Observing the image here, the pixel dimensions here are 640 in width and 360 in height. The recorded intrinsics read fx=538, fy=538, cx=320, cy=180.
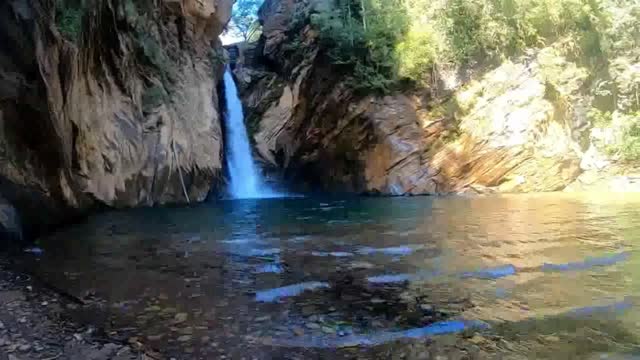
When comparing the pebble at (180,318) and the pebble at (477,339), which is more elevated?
the pebble at (180,318)

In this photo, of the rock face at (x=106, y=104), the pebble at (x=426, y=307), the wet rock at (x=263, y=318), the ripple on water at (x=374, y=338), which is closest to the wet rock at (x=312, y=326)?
Answer: the ripple on water at (x=374, y=338)

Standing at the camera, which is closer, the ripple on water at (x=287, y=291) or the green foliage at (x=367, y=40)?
the ripple on water at (x=287, y=291)

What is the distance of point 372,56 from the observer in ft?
84.0

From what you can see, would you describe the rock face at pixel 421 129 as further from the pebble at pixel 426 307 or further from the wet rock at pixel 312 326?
the wet rock at pixel 312 326

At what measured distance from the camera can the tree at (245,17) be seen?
1837 inches

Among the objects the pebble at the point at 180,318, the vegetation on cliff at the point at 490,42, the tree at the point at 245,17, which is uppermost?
the tree at the point at 245,17

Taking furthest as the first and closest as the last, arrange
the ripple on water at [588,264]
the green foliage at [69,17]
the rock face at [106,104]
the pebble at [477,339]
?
the green foliage at [69,17] → the rock face at [106,104] → the ripple on water at [588,264] → the pebble at [477,339]

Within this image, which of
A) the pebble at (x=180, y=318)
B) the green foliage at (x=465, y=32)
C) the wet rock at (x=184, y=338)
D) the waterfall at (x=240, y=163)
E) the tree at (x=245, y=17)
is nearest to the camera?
the wet rock at (x=184, y=338)

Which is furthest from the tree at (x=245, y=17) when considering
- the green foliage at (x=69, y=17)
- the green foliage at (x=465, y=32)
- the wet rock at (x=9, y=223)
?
the wet rock at (x=9, y=223)

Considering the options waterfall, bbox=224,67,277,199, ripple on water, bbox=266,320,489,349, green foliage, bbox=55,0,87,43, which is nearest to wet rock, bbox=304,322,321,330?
ripple on water, bbox=266,320,489,349

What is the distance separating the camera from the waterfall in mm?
25266

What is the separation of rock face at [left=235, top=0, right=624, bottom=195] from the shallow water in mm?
13663

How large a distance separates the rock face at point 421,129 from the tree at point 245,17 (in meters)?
19.7

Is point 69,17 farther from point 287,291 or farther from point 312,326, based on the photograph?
point 312,326
